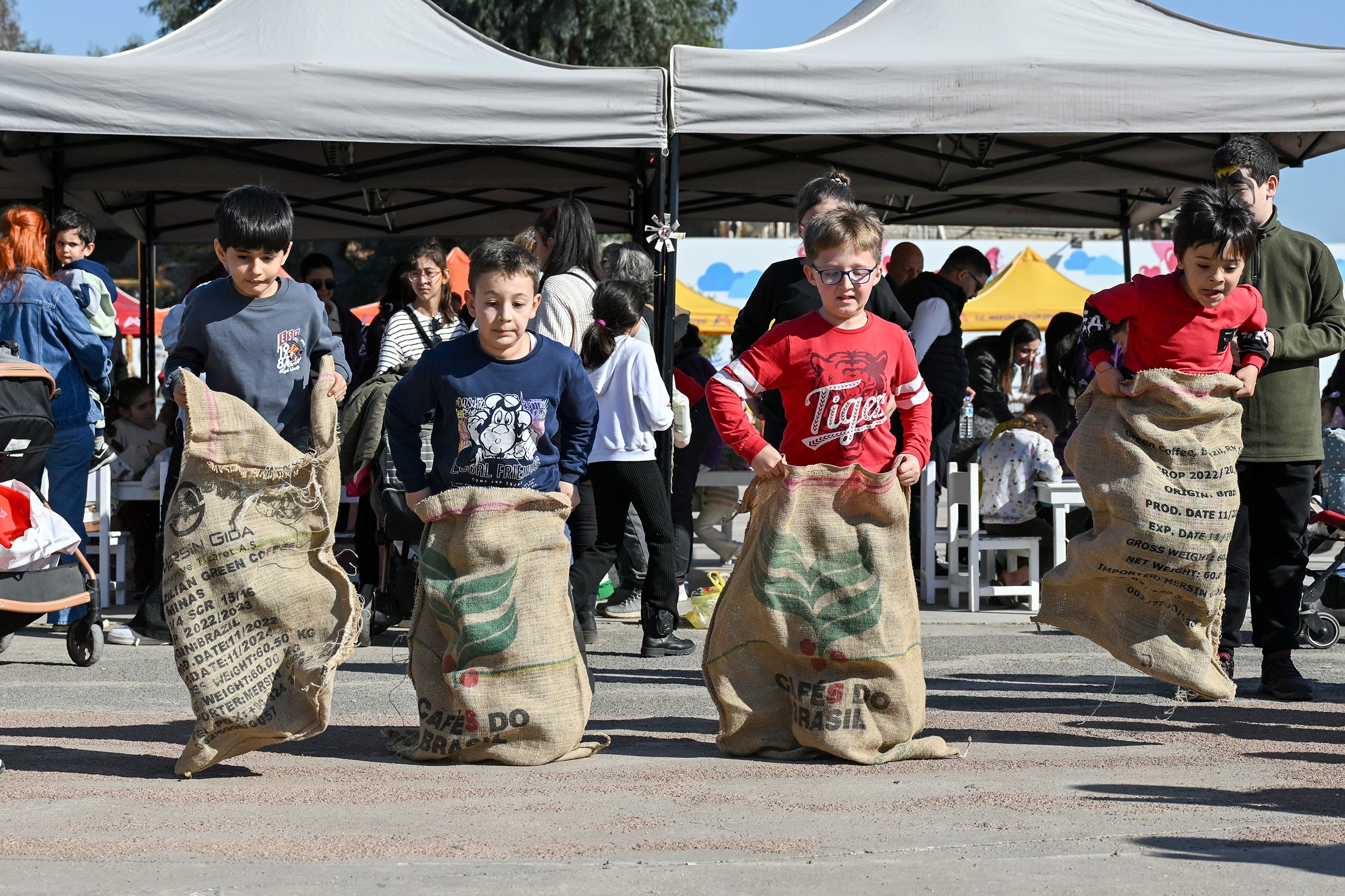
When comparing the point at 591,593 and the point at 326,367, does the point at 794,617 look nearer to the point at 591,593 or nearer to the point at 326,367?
the point at 326,367

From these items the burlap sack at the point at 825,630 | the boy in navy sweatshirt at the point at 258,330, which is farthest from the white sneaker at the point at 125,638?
the burlap sack at the point at 825,630

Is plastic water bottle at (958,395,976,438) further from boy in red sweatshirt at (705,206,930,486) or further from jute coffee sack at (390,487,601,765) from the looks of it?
jute coffee sack at (390,487,601,765)

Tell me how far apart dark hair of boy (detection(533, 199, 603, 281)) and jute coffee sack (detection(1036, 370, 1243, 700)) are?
2.56 metres

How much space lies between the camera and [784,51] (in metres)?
7.18

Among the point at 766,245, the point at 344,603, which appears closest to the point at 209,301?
the point at 344,603

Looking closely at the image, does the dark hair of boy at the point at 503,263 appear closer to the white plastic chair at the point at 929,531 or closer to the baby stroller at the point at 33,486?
the baby stroller at the point at 33,486

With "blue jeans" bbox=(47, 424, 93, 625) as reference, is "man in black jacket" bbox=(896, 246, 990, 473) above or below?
above

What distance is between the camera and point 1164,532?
4.51 meters

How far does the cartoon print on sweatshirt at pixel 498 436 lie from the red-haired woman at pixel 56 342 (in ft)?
10.9

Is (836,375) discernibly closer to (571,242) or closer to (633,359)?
(633,359)

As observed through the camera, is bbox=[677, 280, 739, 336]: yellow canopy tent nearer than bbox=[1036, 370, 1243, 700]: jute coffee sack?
No

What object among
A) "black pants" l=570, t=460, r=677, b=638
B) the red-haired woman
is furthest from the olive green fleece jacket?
the red-haired woman

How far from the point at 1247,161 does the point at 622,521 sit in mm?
2778

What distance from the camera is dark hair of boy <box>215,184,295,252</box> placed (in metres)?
4.23
